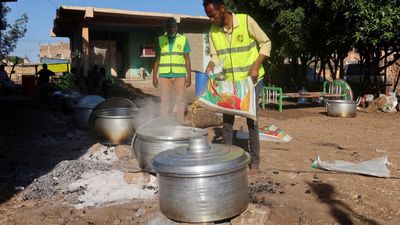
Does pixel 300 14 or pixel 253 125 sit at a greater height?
pixel 300 14

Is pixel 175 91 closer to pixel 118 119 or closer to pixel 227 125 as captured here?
pixel 118 119

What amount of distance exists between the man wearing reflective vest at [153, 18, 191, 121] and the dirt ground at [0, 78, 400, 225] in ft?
3.17

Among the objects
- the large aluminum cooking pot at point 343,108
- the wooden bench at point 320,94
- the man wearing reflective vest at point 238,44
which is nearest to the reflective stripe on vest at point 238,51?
the man wearing reflective vest at point 238,44

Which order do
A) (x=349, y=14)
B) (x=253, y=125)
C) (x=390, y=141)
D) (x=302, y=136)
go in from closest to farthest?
(x=253, y=125) → (x=390, y=141) → (x=302, y=136) → (x=349, y=14)

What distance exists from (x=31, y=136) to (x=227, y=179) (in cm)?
598

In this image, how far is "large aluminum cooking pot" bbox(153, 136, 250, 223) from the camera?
2.96m

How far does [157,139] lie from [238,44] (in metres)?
1.29

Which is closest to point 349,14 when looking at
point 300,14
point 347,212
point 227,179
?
point 300,14

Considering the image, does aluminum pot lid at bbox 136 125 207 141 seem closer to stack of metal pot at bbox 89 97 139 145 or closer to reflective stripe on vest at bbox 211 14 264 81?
reflective stripe on vest at bbox 211 14 264 81

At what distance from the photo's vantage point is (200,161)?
299 cm

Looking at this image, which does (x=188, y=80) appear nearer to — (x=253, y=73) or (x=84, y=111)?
(x=253, y=73)

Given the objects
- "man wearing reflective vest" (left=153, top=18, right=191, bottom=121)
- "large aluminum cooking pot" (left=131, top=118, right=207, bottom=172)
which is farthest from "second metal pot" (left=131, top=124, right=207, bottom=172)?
"man wearing reflective vest" (left=153, top=18, right=191, bottom=121)

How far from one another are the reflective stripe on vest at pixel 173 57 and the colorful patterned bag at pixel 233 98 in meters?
2.06

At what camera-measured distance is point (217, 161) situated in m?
2.99
